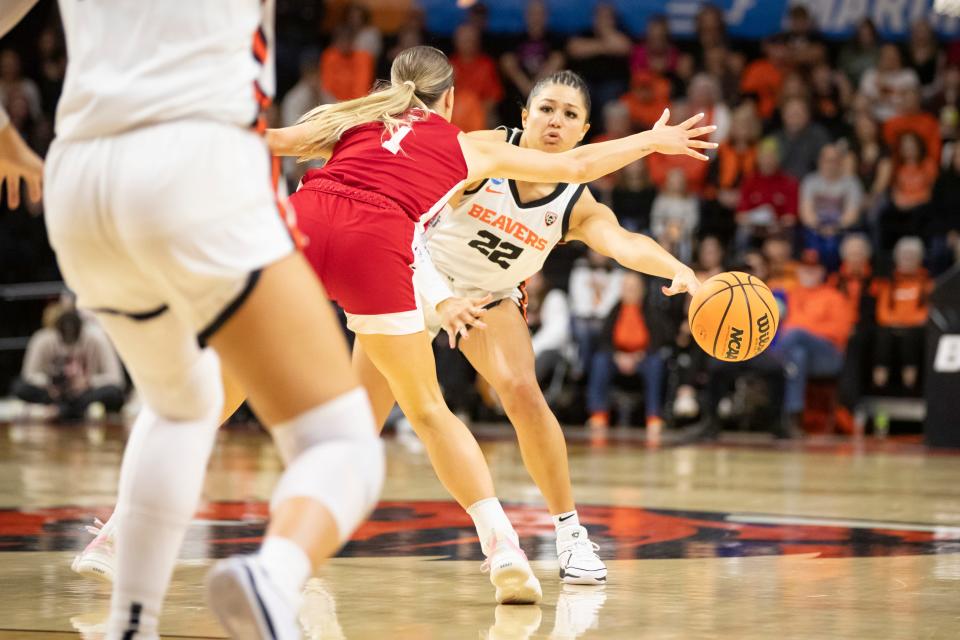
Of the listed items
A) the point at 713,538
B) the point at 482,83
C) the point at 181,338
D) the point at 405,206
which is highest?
the point at 482,83

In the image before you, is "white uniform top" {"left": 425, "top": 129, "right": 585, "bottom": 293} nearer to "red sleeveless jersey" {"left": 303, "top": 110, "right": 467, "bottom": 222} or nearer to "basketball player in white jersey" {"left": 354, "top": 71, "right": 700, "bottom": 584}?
"basketball player in white jersey" {"left": 354, "top": 71, "right": 700, "bottom": 584}

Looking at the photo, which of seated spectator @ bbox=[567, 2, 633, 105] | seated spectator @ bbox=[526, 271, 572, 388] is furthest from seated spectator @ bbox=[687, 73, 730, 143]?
seated spectator @ bbox=[526, 271, 572, 388]

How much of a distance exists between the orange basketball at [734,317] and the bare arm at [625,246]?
21 cm

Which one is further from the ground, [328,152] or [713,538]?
[328,152]

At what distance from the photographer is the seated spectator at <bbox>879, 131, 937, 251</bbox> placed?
1325 centimetres

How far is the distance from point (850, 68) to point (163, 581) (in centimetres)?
1298

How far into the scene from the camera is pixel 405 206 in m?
4.32

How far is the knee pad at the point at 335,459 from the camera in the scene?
2598 millimetres

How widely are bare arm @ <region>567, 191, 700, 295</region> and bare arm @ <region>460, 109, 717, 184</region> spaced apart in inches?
25.0

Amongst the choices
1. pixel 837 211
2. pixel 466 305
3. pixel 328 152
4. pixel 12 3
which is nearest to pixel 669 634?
pixel 466 305

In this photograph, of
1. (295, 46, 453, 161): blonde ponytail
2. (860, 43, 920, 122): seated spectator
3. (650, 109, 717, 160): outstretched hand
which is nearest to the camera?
(650, 109, 717, 160): outstretched hand

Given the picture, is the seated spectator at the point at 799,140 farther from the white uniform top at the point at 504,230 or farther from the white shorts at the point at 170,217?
the white shorts at the point at 170,217

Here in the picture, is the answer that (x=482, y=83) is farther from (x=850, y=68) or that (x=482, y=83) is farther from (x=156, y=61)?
(x=156, y=61)

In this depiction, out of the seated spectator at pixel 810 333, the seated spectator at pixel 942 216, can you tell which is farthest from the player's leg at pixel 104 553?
the seated spectator at pixel 942 216
